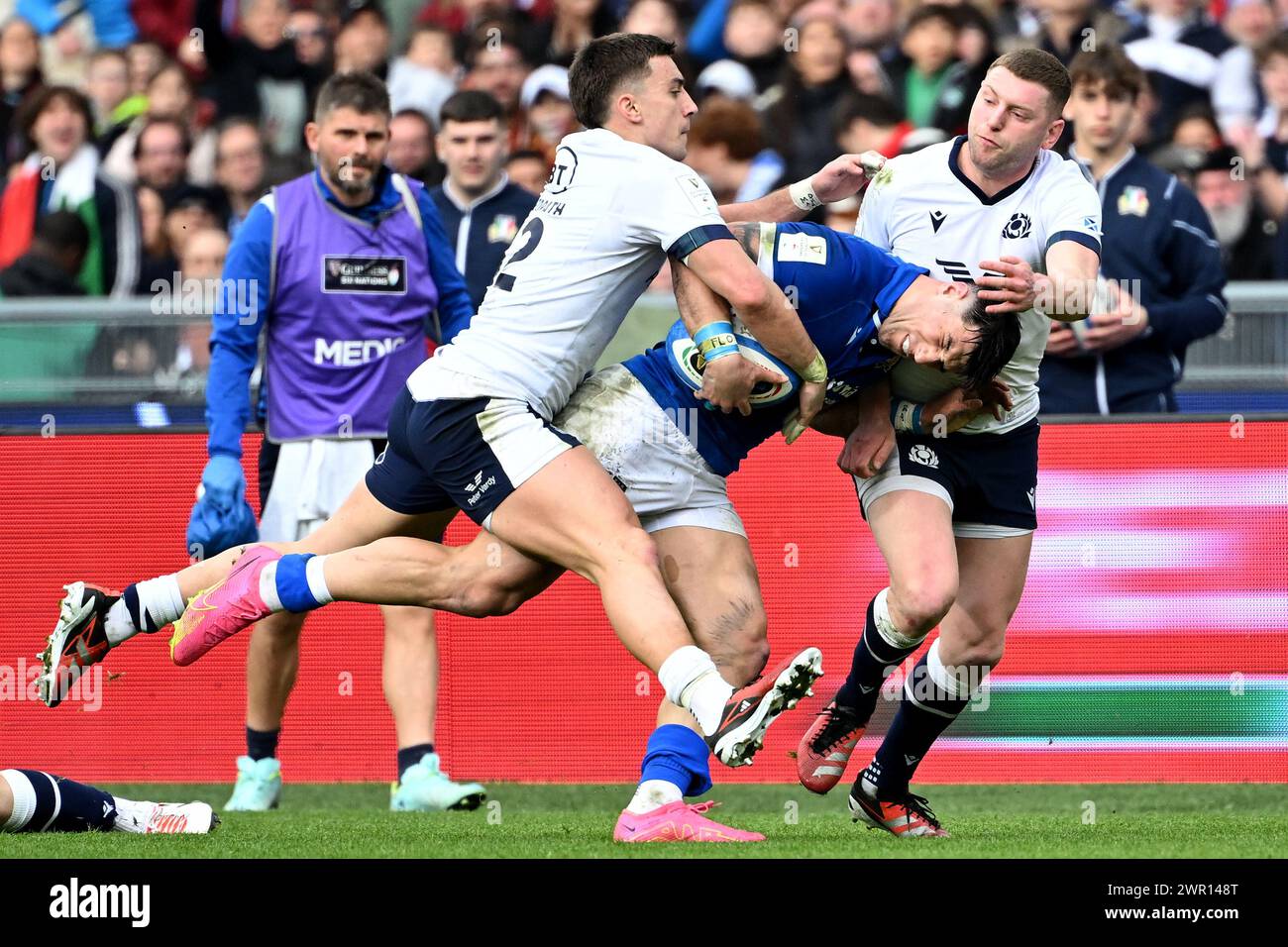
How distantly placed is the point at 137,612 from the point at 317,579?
729mm

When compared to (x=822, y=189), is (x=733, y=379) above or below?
below

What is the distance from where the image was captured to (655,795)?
5352mm

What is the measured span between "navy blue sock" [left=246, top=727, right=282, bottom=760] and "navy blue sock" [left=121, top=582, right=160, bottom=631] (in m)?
1.23

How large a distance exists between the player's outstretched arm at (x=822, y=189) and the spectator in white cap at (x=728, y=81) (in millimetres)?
5103

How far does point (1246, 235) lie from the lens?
10391mm

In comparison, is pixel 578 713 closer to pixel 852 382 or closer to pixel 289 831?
pixel 289 831

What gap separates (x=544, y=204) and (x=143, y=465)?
3111 mm

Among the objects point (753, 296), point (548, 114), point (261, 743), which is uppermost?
point (548, 114)

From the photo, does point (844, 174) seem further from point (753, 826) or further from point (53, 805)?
point (53, 805)

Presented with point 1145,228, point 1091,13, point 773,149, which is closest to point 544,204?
point 1145,228

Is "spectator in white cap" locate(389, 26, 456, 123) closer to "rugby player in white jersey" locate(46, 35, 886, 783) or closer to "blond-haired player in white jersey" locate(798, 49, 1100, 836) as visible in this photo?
"blond-haired player in white jersey" locate(798, 49, 1100, 836)

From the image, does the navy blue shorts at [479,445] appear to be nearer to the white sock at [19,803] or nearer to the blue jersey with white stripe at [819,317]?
the blue jersey with white stripe at [819,317]

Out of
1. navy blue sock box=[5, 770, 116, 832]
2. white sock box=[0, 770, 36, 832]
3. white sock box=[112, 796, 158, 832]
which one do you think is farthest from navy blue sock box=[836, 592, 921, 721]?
white sock box=[0, 770, 36, 832]

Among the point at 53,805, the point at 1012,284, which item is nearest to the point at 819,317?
the point at 1012,284
